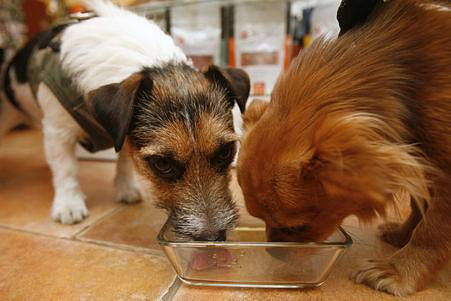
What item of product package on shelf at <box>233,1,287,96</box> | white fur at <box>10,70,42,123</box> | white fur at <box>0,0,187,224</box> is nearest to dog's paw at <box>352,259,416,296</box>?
white fur at <box>0,0,187,224</box>

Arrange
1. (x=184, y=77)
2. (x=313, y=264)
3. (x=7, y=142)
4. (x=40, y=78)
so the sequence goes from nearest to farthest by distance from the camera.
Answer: (x=313, y=264), (x=184, y=77), (x=40, y=78), (x=7, y=142)

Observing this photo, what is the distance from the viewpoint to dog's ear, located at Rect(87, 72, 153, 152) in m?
1.30

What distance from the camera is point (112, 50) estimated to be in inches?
62.6

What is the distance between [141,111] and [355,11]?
2.69 ft

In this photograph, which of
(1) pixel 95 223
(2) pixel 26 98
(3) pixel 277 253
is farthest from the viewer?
(2) pixel 26 98

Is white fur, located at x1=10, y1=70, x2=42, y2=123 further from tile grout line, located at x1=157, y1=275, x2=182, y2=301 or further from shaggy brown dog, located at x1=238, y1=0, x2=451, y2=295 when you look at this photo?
shaggy brown dog, located at x1=238, y1=0, x2=451, y2=295

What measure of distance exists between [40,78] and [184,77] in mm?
795

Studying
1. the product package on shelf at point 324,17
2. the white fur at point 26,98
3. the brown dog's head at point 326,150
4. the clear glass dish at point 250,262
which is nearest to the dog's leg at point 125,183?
the white fur at point 26,98

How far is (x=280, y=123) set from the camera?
105 cm

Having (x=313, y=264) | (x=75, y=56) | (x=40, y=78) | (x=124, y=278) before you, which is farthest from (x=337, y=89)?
(x=40, y=78)

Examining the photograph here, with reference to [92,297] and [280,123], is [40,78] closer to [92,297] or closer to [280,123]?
[92,297]

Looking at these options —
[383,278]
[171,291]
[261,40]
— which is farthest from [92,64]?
[261,40]

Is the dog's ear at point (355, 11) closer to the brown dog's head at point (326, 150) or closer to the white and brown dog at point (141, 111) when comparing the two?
the brown dog's head at point (326, 150)

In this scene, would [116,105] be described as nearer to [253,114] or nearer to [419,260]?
[253,114]
